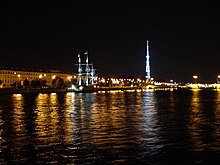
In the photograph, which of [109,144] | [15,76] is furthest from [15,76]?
[109,144]

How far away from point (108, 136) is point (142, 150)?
10.4 ft

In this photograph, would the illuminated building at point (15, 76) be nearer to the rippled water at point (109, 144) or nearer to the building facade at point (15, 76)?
the building facade at point (15, 76)

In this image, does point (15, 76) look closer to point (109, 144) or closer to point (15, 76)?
point (15, 76)

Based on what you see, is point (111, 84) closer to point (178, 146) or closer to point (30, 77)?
point (30, 77)

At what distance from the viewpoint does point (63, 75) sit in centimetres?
15400

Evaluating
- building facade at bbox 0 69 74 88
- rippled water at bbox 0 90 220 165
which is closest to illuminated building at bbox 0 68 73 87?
building facade at bbox 0 69 74 88

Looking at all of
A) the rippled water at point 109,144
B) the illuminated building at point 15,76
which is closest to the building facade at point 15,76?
the illuminated building at point 15,76

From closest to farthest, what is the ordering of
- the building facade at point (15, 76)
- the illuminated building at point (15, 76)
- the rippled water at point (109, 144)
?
the rippled water at point (109, 144), the building facade at point (15, 76), the illuminated building at point (15, 76)

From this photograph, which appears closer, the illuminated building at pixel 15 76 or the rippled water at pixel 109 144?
the rippled water at pixel 109 144

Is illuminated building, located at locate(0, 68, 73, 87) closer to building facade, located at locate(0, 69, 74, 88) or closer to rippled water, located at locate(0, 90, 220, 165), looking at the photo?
building facade, located at locate(0, 69, 74, 88)

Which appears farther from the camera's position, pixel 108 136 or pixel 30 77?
pixel 30 77

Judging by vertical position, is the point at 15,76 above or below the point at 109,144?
above

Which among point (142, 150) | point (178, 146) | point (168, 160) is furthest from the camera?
point (178, 146)

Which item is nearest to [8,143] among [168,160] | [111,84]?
[168,160]
